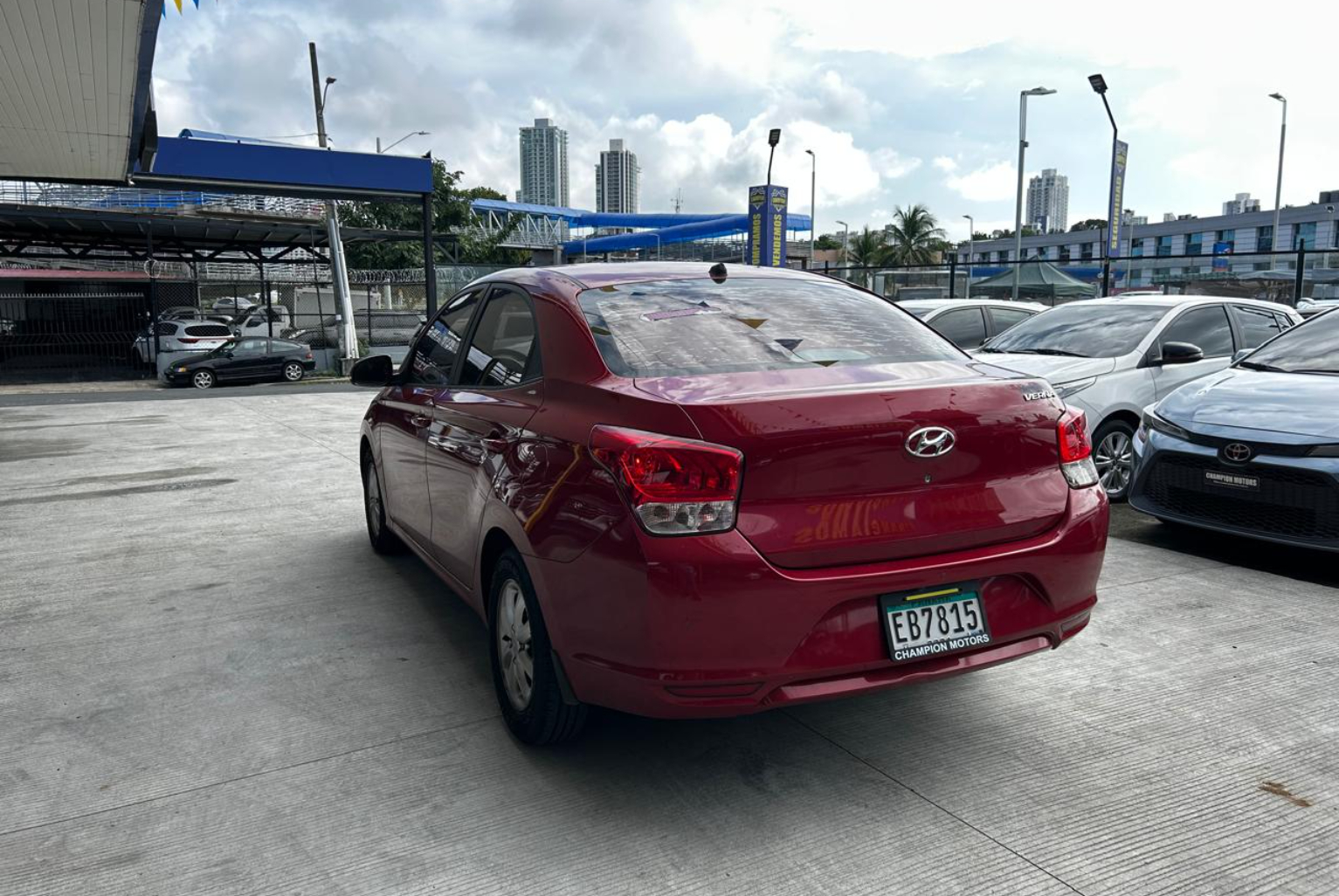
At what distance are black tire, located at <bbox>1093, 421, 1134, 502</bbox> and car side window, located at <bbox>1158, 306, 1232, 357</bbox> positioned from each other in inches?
36.2

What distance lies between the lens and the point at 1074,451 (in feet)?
10.5

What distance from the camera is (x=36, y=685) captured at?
391cm

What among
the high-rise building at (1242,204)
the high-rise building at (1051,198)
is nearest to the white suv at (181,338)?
the high-rise building at (1242,204)

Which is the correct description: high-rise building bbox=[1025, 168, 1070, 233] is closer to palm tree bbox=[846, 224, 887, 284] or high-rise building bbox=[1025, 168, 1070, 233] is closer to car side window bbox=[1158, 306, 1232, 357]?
palm tree bbox=[846, 224, 887, 284]

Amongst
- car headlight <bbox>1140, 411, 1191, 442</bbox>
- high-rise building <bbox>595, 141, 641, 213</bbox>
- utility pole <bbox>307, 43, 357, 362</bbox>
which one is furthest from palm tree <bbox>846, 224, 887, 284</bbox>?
high-rise building <bbox>595, 141, 641, 213</bbox>

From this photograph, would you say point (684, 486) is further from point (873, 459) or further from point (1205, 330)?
point (1205, 330)

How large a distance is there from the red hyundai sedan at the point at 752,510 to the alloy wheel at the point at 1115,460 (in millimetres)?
4533

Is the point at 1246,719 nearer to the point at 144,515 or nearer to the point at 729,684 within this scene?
the point at 729,684

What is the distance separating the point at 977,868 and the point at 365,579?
3734 millimetres

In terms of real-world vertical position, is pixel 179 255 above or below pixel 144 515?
above

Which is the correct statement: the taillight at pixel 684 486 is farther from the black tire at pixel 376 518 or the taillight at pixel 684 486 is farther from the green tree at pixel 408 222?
the green tree at pixel 408 222

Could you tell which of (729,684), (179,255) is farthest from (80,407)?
(179,255)

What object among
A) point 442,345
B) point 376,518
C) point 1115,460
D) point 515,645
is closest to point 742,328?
point 515,645

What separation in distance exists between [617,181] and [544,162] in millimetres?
11623
